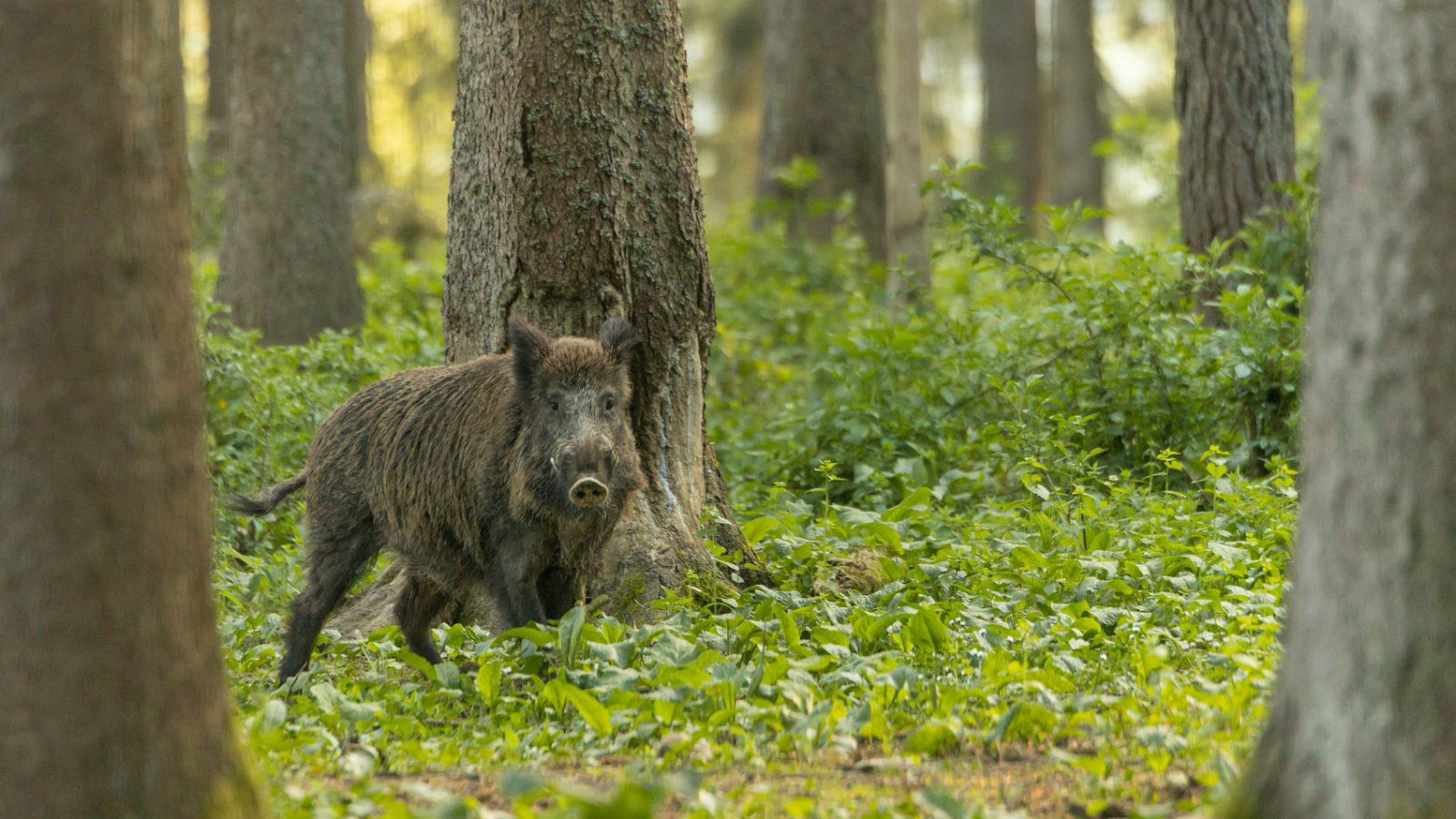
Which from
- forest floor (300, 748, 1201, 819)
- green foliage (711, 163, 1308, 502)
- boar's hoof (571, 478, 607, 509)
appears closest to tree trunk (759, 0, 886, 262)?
green foliage (711, 163, 1308, 502)

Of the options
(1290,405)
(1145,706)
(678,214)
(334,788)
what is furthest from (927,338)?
(334,788)

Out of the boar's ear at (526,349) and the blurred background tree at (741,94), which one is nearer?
the boar's ear at (526,349)

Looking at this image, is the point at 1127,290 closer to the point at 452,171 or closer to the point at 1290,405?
the point at 1290,405

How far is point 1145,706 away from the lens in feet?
14.8

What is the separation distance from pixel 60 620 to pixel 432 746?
5.57 feet

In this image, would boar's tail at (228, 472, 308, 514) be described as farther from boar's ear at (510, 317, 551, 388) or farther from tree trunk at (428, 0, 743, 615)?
boar's ear at (510, 317, 551, 388)

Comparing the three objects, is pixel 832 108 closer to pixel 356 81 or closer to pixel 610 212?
pixel 356 81

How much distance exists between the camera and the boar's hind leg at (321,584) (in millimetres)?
6059

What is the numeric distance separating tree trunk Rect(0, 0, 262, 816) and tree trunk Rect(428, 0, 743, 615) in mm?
3211

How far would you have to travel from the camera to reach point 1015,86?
76.2 feet

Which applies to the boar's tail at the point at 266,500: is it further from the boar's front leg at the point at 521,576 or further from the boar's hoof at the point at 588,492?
the boar's hoof at the point at 588,492

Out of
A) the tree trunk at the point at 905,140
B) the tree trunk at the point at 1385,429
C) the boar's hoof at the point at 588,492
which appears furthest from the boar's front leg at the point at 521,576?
the tree trunk at the point at 905,140

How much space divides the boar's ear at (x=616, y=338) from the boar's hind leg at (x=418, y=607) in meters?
1.44

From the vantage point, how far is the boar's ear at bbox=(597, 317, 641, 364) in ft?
19.4
